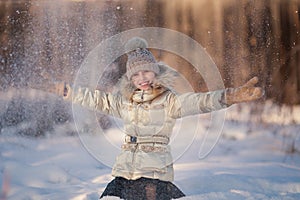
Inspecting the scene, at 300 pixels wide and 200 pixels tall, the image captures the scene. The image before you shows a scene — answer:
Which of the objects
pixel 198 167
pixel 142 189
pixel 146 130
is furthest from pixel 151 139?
pixel 198 167

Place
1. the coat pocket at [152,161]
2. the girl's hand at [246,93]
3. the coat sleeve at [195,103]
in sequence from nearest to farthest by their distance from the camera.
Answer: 1. the girl's hand at [246,93]
2. the coat sleeve at [195,103]
3. the coat pocket at [152,161]

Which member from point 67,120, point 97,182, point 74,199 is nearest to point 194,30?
point 67,120

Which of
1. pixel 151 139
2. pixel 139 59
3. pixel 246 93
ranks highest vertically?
pixel 139 59

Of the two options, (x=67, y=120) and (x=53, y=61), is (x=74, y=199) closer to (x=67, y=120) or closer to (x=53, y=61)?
(x=67, y=120)

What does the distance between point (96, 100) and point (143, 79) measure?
0.17m

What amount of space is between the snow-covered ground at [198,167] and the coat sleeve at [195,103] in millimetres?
478

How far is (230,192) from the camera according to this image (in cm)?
197

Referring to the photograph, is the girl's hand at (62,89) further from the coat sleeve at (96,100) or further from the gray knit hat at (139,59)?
the gray knit hat at (139,59)

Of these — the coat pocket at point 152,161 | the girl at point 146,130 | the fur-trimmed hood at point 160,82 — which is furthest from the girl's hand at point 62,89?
the coat pocket at point 152,161

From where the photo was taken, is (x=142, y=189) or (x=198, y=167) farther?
(x=198, y=167)

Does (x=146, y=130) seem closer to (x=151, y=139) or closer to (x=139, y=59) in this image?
(x=151, y=139)

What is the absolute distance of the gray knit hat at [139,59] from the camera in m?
1.42

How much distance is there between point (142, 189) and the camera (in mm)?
1417

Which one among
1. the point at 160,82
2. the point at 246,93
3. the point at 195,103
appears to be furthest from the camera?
the point at 160,82
